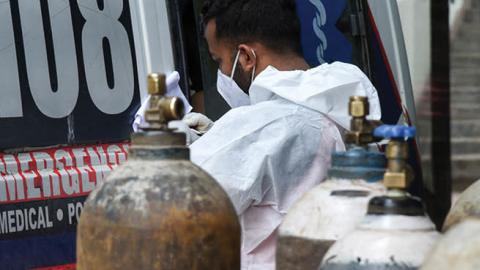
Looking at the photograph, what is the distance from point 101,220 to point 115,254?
60 mm

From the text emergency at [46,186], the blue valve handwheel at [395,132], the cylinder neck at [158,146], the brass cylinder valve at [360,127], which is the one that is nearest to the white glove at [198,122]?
the text emergency at [46,186]

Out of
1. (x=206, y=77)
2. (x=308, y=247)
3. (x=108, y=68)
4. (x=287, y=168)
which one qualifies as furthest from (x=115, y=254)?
(x=206, y=77)

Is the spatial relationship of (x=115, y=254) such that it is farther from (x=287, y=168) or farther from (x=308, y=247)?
(x=287, y=168)

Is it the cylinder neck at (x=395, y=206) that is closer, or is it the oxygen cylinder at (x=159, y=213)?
the cylinder neck at (x=395, y=206)

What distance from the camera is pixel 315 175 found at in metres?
2.76

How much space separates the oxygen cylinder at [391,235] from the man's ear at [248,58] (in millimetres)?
1446

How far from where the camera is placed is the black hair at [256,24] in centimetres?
306

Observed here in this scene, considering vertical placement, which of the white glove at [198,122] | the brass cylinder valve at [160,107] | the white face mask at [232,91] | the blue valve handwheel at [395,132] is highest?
the brass cylinder valve at [160,107]

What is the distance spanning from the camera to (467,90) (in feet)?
29.3

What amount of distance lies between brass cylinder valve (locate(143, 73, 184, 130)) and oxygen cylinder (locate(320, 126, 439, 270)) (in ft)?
1.21

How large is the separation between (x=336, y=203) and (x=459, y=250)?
59 cm

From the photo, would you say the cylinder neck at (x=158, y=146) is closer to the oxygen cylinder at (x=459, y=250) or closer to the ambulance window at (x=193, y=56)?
the oxygen cylinder at (x=459, y=250)

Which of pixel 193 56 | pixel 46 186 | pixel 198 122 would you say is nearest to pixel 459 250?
pixel 46 186

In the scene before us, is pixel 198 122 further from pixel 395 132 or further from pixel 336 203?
pixel 395 132
